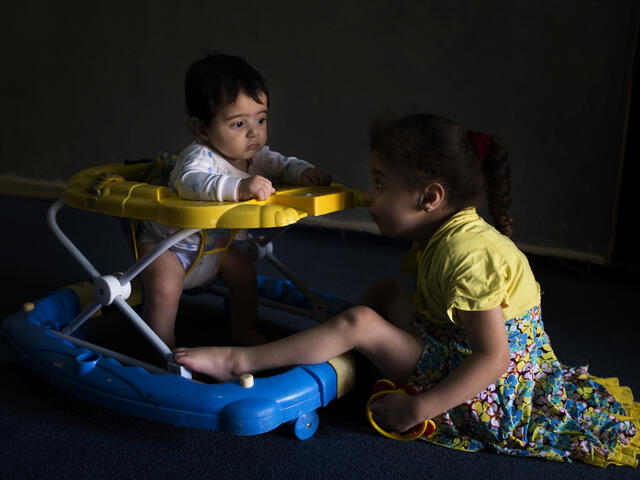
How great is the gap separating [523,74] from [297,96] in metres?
0.83

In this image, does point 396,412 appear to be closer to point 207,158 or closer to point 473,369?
point 473,369

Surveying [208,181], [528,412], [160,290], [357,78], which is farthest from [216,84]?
[357,78]

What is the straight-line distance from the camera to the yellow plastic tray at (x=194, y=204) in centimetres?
97

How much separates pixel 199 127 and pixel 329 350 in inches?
20.8

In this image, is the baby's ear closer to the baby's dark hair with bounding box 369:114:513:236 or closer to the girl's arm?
the baby's dark hair with bounding box 369:114:513:236

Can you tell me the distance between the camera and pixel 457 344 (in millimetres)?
1018

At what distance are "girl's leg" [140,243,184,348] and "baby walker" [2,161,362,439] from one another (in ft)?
0.35

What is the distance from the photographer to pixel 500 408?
3.27ft

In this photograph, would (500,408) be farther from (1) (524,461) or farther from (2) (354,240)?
(2) (354,240)

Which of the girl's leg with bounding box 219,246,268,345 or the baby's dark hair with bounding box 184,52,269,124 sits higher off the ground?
the baby's dark hair with bounding box 184,52,269,124

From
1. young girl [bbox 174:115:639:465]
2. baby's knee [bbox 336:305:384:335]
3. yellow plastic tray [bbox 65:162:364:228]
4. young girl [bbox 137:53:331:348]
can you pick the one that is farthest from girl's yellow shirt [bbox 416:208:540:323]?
young girl [bbox 137:53:331:348]

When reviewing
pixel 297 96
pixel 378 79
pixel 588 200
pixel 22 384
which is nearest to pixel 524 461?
pixel 22 384

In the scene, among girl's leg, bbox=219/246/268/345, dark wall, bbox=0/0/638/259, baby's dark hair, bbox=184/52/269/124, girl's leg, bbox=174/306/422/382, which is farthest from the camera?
dark wall, bbox=0/0/638/259

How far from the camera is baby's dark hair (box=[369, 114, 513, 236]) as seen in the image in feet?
3.25
